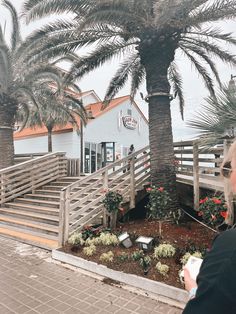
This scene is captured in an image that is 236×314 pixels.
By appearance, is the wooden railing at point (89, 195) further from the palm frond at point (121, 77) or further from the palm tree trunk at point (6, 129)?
the palm tree trunk at point (6, 129)

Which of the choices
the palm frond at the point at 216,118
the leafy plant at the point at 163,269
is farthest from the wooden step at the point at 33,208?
the palm frond at the point at 216,118

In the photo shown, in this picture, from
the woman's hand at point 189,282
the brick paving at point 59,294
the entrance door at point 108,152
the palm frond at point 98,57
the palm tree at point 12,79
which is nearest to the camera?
the woman's hand at point 189,282

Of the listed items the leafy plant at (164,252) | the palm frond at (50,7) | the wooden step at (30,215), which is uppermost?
the palm frond at (50,7)

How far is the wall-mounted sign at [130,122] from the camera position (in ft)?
73.3

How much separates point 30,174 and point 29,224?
318 centimetres

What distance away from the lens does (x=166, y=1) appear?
570 cm

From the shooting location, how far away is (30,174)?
10.3m

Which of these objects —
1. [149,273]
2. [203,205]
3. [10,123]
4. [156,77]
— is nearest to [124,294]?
[149,273]

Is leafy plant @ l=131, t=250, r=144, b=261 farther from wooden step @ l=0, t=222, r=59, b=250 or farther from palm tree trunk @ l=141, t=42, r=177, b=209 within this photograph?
palm tree trunk @ l=141, t=42, r=177, b=209

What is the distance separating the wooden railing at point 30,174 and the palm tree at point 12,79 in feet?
2.78

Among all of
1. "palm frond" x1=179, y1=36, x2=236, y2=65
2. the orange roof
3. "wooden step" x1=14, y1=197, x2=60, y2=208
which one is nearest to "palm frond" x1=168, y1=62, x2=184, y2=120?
"palm frond" x1=179, y1=36, x2=236, y2=65

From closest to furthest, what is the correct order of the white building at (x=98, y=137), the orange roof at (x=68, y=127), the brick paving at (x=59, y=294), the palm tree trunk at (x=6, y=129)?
the brick paving at (x=59, y=294) → the palm tree trunk at (x=6, y=129) → the white building at (x=98, y=137) → the orange roof at (x=68, y=127)

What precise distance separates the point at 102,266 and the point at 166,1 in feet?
17.8

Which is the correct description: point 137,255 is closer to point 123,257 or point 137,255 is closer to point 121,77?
point 123,257
